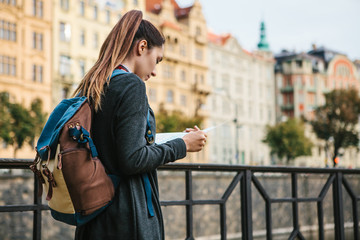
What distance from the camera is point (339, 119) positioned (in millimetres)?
53281

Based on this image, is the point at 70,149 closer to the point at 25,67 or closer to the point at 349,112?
the point at 25,67

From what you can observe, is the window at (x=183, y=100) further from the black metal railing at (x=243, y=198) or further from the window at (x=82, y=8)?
the black metal railing at (x=243, y=198)

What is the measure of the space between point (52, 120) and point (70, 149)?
0.70 feet

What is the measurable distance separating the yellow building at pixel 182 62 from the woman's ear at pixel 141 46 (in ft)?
147

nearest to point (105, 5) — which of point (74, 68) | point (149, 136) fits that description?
point (74, 68)

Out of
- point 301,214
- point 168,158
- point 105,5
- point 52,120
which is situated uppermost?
point 105,5

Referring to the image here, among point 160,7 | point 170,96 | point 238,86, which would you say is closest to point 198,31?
point 160,7

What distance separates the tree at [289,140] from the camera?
5200 cm

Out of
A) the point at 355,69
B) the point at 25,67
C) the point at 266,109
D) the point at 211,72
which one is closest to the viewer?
the point at 25,67

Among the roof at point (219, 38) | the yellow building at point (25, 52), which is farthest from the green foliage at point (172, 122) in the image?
the roof at point (219, 38)

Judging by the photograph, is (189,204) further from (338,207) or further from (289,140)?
(289,140)

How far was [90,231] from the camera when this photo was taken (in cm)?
239

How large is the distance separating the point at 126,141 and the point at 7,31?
35709 millimetres

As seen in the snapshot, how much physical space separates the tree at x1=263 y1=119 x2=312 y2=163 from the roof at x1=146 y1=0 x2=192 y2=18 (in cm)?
1503
